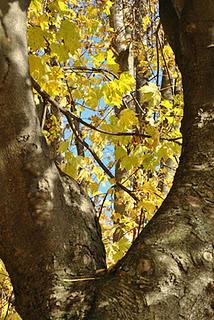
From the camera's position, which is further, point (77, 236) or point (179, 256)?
point (77, 236)

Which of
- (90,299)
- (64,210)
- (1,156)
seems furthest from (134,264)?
(1,156)

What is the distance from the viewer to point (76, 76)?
3.47 meters

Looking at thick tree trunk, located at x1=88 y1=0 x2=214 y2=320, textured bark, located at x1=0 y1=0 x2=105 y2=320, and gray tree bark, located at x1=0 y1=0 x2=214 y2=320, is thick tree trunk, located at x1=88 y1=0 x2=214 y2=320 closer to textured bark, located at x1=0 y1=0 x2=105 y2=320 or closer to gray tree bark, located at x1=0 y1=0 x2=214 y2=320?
gray tree bark, located at x1=0 y1=0 x2=214 y2=320

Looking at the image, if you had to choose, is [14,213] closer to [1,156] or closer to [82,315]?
[1,156]

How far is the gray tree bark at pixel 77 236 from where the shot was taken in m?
1.07

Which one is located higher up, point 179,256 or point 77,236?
point 77,236

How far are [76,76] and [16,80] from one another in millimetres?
2226

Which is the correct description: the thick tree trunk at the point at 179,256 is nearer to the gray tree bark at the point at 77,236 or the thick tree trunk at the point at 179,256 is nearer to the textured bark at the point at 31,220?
the gray tree bark at the point at 77,236

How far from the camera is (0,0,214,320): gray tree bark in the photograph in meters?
1.07

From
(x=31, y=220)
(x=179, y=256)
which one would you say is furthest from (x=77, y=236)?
(x=179, y=256)

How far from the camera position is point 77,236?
128cm

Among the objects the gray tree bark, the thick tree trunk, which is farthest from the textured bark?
the thick tree trunk

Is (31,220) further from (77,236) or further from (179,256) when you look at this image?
(179,256)

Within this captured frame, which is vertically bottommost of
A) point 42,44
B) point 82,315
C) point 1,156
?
point 82,315
